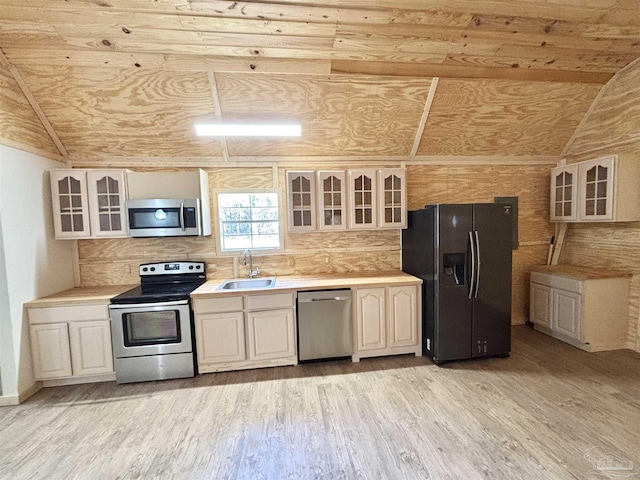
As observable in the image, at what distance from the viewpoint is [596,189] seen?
3480 mm

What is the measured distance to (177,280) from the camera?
11.8ft

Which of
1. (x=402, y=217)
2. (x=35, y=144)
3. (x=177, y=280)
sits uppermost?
(x=35, y=144)

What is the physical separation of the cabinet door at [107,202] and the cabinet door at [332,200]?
2.23 meters

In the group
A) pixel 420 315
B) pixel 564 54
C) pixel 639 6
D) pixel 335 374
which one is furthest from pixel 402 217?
pixel 639 6

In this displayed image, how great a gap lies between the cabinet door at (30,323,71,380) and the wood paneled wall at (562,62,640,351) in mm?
6276

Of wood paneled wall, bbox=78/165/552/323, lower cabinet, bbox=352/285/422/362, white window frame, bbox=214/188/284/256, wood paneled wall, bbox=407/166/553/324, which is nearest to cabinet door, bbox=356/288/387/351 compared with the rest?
lower cabinet, bbox=352/285/422/362

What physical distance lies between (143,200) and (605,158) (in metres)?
5.24

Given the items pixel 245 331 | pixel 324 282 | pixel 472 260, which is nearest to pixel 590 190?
pixel 472 260

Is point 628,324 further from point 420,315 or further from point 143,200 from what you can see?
point 143,200

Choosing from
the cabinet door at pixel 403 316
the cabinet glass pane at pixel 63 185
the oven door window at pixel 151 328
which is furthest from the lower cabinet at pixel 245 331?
the cabinet glass pane at pixel 63 185

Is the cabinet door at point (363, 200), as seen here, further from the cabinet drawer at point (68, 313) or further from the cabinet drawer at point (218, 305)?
the cabinet drawer at point (68, 313)

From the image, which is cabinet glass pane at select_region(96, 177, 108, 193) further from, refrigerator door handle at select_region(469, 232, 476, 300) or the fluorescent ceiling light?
refrigerator door handle at select_region(469, 232, 476, 300)

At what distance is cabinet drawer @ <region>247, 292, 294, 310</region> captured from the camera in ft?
10.2

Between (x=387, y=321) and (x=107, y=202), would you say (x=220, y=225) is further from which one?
(x=387, y=321)
